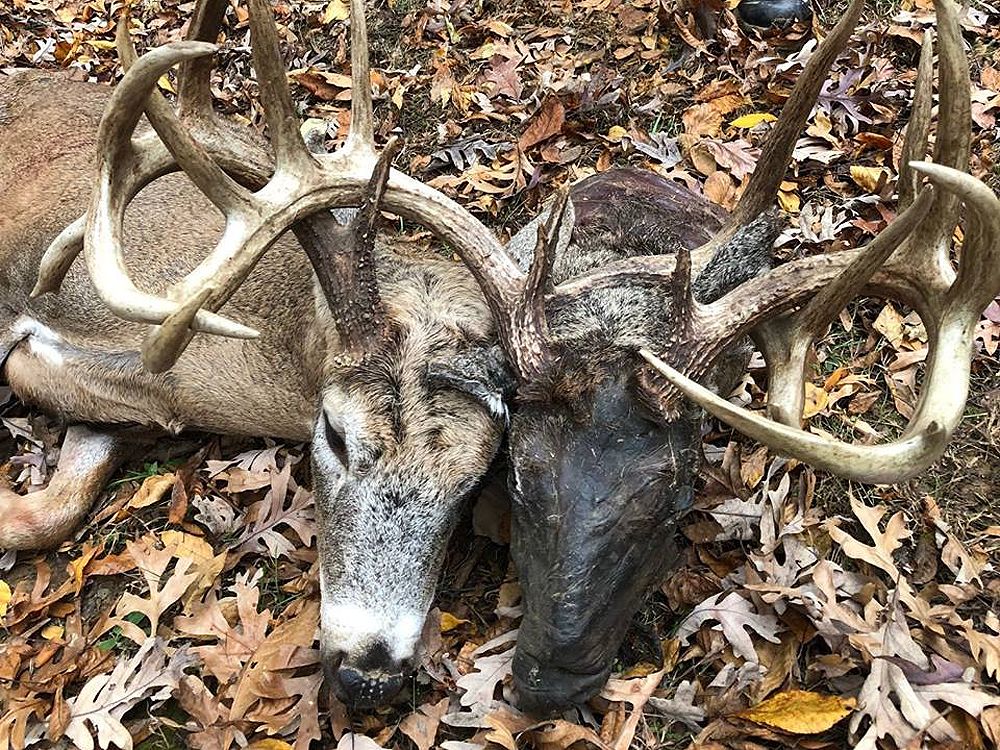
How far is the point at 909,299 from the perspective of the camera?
11.5 ft

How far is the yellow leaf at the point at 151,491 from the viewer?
4922mm

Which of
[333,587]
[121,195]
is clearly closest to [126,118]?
[121,195]

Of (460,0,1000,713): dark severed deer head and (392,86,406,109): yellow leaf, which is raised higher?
(460,0,1000,713): dark severed deer head

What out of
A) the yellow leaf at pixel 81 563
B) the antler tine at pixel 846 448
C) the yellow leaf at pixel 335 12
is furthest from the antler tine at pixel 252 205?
the yellow leaf at pixel 335 12

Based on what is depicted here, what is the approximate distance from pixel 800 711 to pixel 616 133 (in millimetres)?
4337

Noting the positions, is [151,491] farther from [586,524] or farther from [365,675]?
[586,524]

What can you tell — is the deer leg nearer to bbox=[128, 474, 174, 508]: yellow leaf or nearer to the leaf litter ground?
the leaf litter ground

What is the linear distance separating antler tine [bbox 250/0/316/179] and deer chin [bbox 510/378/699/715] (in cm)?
144

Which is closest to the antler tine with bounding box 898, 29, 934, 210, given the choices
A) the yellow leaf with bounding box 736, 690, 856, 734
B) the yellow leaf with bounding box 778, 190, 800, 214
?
the yellow leaf with bounding box 736, 690, 856, 734

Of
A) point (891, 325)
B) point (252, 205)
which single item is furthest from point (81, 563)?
point (891, 325)

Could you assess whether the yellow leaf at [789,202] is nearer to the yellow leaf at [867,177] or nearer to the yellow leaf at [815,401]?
the yellow leaf at [867,177]

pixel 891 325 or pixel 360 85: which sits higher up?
pixel 360 85

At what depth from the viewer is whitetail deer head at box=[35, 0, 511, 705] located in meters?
3.48

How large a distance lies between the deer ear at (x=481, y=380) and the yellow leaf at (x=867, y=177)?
3.37 meters
